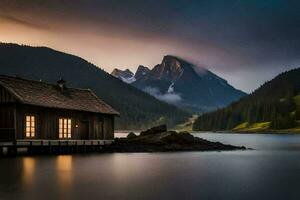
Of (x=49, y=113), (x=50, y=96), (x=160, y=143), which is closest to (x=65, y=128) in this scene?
(x=49, y=113)

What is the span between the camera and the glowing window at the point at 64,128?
212 ft

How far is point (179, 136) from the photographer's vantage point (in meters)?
83.9

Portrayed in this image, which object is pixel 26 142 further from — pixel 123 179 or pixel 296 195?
pixel 296 195

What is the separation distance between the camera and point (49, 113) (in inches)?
2470

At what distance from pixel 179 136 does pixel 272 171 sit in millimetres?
36044

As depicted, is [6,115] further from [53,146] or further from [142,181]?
[142,181]

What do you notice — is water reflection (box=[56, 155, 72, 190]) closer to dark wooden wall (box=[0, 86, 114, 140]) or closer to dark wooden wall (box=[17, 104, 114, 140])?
dark wooden wall (box=[0, 86, 114, 140])

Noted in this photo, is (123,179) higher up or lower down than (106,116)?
lower down

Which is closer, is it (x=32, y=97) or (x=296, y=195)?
(x=296, y=195)

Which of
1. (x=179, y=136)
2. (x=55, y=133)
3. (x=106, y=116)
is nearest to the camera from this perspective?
(x=55, y=133)

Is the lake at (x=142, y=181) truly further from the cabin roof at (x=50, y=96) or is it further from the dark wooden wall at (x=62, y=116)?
the cabin roof at (x=50, y=96)

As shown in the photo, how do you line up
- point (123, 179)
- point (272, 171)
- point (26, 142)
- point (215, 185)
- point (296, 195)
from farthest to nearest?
point (26, 142)
point (272, 171)
point (123, 179)
point (215, 185)
point (296, 195)

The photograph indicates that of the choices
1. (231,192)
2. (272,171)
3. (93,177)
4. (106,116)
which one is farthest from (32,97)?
(231,192)

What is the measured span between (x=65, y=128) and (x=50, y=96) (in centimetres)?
466
